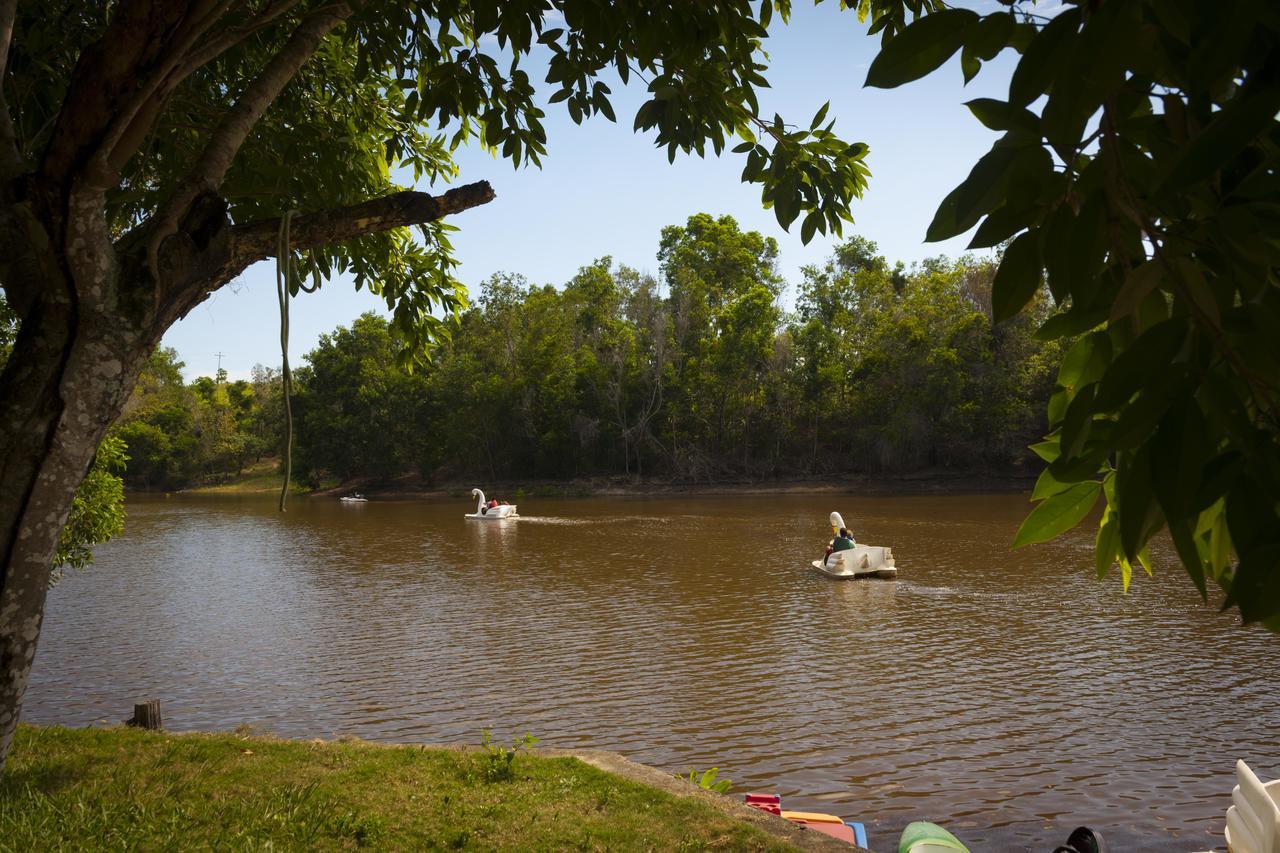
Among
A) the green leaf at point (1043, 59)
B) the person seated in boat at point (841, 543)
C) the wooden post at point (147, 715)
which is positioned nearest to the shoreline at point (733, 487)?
the person seated in boat at point (841, 543)

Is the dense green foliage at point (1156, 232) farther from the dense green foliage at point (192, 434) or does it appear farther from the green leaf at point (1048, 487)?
the dense green foliage at point (192, 434)

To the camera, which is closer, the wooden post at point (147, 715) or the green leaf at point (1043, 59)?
the green leaf at point (1043, 59)

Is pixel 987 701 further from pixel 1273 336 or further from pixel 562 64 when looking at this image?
pixel 1273 336

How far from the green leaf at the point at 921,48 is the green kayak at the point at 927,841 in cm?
567

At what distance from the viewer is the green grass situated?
3.91m

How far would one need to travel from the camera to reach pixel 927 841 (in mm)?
5609

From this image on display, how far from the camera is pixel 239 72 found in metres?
5.66

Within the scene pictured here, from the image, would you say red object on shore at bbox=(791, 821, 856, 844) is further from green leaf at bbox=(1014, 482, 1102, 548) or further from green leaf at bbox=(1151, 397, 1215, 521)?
green leaf at bbox=(1151, 397, 1215, 521)

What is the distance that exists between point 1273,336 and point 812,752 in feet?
27.1

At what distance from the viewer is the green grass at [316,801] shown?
154 inches

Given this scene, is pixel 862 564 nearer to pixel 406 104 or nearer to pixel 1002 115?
pixel 406 104

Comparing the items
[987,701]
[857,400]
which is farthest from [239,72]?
[857,400]

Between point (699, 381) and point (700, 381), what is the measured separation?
0.20ft

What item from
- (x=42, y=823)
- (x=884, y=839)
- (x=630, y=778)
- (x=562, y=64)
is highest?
(x=562, y=64)
